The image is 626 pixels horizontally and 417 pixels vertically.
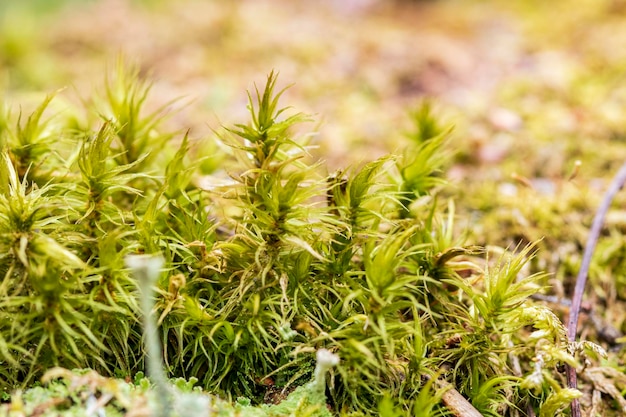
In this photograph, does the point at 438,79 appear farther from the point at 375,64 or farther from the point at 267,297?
the point at 267,297

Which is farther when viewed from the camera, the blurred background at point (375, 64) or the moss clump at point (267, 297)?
the blurred background at point (375, 64)

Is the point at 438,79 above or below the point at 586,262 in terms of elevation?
above

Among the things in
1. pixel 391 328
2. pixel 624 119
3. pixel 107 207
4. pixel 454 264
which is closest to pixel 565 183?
pixel 624 119

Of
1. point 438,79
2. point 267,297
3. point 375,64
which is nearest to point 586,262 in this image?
point 267,297

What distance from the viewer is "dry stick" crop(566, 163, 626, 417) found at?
1706mm

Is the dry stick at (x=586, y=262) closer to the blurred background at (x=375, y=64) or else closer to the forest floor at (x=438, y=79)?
the forest floor at (x=438, y=79)

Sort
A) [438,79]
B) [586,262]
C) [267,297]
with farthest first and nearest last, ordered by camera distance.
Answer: [438,79]
[586,262]
[267,297]

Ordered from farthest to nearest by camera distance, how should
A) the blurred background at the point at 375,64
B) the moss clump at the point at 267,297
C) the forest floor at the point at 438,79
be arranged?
the blurred background at the point at 375,64, the forest floor at the point at 438,79, the moss clump at the point at 267,297

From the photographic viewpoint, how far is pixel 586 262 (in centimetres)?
209

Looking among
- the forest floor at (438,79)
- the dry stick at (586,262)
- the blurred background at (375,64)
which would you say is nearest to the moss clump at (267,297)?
the dry stick at (586,262)

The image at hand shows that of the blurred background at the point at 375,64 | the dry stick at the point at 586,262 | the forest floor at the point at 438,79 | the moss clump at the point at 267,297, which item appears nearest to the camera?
the moss clump at the point at 267,297

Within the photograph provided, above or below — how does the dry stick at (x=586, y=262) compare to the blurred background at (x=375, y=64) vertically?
below

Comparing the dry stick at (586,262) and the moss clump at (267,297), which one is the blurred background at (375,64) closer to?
the dry stick at (586,262)

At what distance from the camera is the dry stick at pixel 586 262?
5.60 ft
